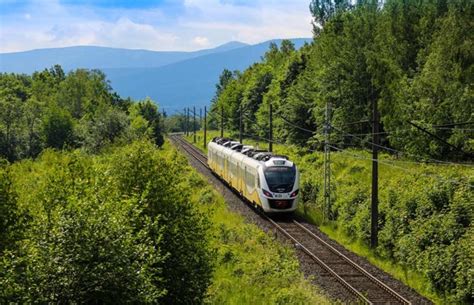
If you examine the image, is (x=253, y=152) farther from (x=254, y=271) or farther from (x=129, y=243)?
(x=129, y=243)

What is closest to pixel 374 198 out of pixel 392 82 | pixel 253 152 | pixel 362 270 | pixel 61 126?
pixel 362 270

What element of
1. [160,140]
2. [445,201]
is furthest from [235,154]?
[160,140]

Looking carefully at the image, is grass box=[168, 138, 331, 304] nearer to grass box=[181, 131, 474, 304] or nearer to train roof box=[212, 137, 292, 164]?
grass box=[181, 131, 474, 304]

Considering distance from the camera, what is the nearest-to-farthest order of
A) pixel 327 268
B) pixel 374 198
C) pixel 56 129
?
pixel 327 268 < pixel 374 198 < pixel 56 129

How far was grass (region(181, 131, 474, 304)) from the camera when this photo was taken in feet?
68.2

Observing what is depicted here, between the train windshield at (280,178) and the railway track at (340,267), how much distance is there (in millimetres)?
1955

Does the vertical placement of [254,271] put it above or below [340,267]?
above

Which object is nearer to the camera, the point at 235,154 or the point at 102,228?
the point at 102,228

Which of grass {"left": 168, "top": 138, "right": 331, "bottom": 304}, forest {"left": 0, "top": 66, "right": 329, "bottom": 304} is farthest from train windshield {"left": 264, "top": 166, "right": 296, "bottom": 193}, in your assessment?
grass {"left": 168, "top": 138, "right": 331, "bottom": 304}

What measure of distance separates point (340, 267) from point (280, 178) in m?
9.02

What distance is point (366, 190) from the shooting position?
28.5 m

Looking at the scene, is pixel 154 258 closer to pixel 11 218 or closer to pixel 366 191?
pixel 11 218

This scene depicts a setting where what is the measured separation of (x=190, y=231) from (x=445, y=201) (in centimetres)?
1116

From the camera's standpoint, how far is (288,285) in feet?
61.2
